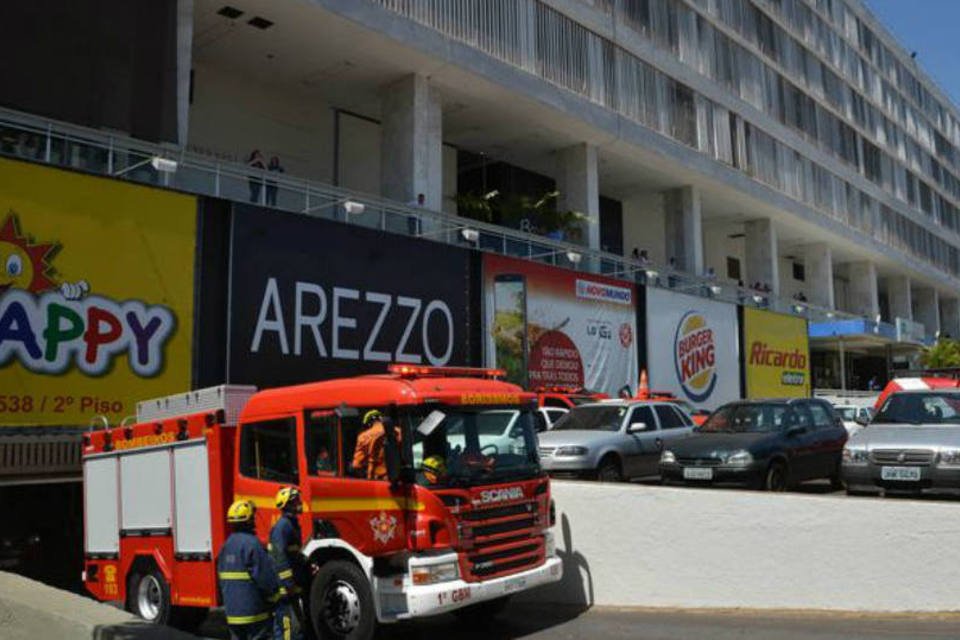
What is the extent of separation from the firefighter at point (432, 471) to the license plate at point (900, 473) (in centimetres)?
588

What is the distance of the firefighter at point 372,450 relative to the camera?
26.1 feet

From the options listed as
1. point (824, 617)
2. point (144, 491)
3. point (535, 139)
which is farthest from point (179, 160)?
point (535, 139)

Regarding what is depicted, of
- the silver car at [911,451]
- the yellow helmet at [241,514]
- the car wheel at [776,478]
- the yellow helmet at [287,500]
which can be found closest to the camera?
the yellow helmet at [241,514]

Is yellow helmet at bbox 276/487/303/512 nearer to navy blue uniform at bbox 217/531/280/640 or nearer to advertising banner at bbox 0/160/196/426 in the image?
navy blue uniform at bbox 217/531/280/640

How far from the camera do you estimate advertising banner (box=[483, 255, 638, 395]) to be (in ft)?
73.5

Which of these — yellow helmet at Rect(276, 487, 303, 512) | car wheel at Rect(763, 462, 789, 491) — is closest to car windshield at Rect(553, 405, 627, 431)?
car wheel at Rect(763, 462, 789, 491)

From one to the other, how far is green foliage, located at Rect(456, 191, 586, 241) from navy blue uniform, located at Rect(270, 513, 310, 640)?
20542 millimetres

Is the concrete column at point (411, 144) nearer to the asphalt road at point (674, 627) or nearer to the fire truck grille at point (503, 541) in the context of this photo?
the asphalt road at point (674, 627)

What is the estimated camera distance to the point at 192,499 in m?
9.35

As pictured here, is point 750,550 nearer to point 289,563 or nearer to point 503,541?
point 503,541

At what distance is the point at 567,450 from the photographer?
13.9 metres

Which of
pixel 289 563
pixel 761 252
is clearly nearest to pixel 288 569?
pixel 289 563

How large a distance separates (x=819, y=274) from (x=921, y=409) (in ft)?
121

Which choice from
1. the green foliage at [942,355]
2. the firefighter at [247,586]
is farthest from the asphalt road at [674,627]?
the green foliage at [942,355]
